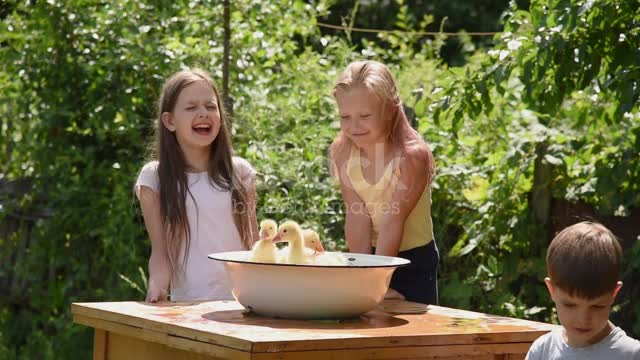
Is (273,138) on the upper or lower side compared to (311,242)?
upper

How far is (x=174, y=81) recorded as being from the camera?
12.8ft

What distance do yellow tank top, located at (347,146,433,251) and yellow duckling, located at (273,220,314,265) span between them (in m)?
0.62

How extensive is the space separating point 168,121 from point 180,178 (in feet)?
0.76

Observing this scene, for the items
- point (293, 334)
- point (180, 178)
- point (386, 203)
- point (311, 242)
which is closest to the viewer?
Answer: point (293, 334)

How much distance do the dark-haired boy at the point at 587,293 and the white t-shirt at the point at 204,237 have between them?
149 centimetres

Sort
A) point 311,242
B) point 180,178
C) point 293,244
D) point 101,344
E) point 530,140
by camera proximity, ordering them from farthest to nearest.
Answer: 1. point 530,140
2. point 180,178
3. point 101,344
4. point 311,242
5. point 293,244

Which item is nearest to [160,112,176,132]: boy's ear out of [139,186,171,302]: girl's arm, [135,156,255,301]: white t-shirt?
[135,156,255,301]: white t-shirt

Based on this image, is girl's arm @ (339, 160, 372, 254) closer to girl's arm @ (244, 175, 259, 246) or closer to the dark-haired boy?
girl's arm @ (244, 175, 259, 246)

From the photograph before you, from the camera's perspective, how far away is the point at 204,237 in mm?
3748

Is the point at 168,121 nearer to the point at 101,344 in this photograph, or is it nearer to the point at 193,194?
the point at 193,194

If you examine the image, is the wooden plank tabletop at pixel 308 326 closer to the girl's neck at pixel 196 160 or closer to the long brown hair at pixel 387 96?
the long brown hair at pixel 387 96

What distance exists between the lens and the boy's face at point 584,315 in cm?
236

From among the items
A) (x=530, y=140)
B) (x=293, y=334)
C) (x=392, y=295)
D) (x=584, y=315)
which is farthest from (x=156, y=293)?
(x=530, y=140)

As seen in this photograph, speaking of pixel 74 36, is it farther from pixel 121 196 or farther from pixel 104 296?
pixel 104 296
